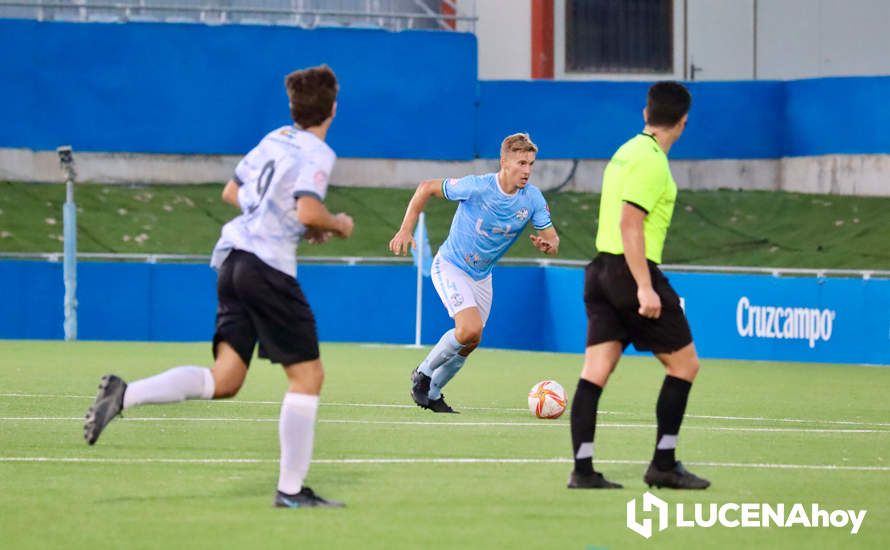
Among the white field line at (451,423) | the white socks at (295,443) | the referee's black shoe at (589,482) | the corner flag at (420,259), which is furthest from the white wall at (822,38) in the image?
the white socks at (295,443)

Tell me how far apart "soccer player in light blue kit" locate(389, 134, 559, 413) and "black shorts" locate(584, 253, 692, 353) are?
4.45 metres

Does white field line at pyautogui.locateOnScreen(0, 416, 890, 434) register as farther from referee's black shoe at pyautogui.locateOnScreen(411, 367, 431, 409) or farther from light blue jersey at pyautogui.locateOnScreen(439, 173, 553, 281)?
light blue jersey at pyautogui.locateOnScreen(439, 173, 553, 281)

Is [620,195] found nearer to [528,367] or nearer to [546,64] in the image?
[528,367]

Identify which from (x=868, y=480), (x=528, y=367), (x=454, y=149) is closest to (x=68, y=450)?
(x=868, y=480)

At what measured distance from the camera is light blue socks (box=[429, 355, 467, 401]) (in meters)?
14.2

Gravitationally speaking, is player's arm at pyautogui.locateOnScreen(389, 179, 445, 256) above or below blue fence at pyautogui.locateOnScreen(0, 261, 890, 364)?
above

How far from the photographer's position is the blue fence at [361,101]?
35062mm

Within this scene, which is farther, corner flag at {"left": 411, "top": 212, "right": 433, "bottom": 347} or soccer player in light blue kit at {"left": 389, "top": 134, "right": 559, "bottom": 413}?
→ corner flag at {"left": 411, "top": 212, "right": 433, "bottom": 347}

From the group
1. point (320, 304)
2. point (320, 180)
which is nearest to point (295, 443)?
point (320, 180)

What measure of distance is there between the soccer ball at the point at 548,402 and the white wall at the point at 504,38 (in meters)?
24.6

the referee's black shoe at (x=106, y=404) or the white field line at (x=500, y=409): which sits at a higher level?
the referee's black shoe at (x=106, y=404)

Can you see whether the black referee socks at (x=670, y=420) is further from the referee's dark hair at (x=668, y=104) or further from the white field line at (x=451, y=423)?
the white field line at (x=451, y=423)

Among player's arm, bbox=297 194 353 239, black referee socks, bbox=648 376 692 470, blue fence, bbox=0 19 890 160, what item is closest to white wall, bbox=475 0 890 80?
blue fence, bbox=0 19 890 160

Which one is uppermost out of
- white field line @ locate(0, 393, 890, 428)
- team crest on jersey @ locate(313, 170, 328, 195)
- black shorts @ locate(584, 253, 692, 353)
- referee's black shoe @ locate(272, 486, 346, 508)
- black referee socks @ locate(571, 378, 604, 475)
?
team crest on jersey @ locate(313, 170, 328, 195)
